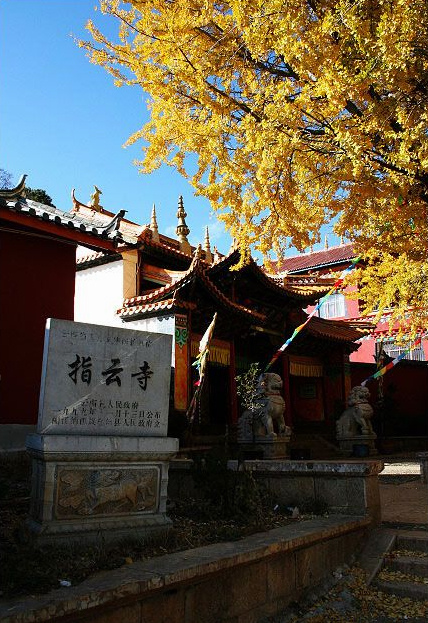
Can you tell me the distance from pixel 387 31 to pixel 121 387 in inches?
153

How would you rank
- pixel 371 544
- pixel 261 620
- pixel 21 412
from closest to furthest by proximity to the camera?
Answer: pixel 261 620 < pixel 371 544 < pixel 21 412

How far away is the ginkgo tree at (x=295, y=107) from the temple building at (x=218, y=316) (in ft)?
19.9

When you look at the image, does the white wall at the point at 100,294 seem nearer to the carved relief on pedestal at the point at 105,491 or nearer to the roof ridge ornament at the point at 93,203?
the roof ridge ornament at the point at 93,203

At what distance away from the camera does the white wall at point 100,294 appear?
14.6 m

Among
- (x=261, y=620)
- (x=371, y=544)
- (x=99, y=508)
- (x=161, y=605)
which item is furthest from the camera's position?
(x=371, y=544)

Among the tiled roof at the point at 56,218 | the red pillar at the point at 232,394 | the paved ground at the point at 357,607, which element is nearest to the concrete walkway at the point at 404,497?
the paved ground at the point at 357,607

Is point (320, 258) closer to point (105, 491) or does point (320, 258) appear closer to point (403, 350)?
point (403, 350)

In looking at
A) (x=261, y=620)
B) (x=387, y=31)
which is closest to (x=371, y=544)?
(x=261, y=620)

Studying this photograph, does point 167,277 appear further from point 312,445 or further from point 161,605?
point 161,605

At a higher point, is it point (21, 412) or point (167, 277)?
point (167, 277)

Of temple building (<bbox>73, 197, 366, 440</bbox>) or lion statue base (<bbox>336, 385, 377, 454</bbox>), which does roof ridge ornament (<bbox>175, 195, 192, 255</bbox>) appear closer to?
temple building (<bbox>73, 197, 366, 440</bbox>)

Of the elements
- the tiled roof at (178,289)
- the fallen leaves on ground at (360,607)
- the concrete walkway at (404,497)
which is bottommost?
the fallen leaves on ground at (360,607)

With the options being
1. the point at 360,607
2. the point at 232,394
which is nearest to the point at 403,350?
the point at 232,394

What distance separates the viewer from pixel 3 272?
8.94 m
